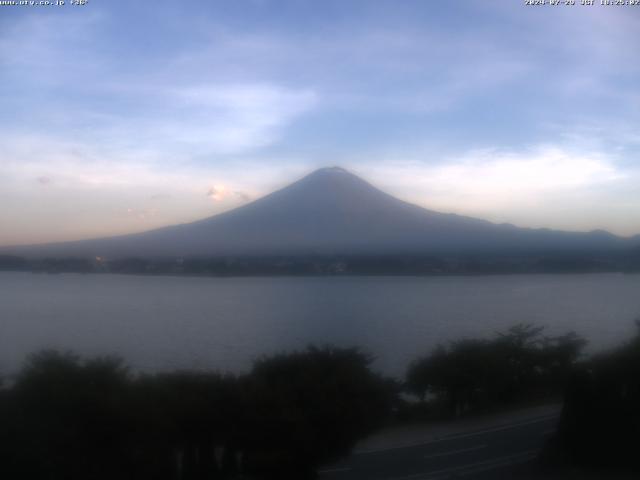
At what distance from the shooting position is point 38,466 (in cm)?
430

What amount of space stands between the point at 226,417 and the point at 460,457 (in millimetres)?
2166

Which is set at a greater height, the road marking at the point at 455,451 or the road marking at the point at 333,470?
the road marking at the point at 333,470

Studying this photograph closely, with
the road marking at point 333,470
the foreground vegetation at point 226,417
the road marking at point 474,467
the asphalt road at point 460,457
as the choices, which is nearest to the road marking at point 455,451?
the asphalt road at point 460,457

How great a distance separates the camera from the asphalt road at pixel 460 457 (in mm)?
5500

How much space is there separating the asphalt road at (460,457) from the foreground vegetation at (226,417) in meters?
0.26

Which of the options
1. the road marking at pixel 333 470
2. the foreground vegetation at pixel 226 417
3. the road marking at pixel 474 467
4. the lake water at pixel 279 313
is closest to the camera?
the foreground vegetation at pixel 226 417

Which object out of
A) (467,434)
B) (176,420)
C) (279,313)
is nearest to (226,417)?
(176,420)

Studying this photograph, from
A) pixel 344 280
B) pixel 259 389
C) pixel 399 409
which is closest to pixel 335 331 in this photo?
pixel 399 409

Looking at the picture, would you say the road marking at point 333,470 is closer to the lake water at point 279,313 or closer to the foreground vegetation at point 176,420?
the foreground vegetation at point 176,420

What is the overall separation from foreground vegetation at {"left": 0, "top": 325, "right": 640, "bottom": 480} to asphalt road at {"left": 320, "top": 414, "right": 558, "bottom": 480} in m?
0.26

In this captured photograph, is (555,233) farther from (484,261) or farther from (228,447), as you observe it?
(228,447)

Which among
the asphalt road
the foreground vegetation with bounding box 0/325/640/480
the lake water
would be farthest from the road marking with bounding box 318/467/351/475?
the lake water

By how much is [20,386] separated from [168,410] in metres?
1.15

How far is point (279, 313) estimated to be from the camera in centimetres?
1366
